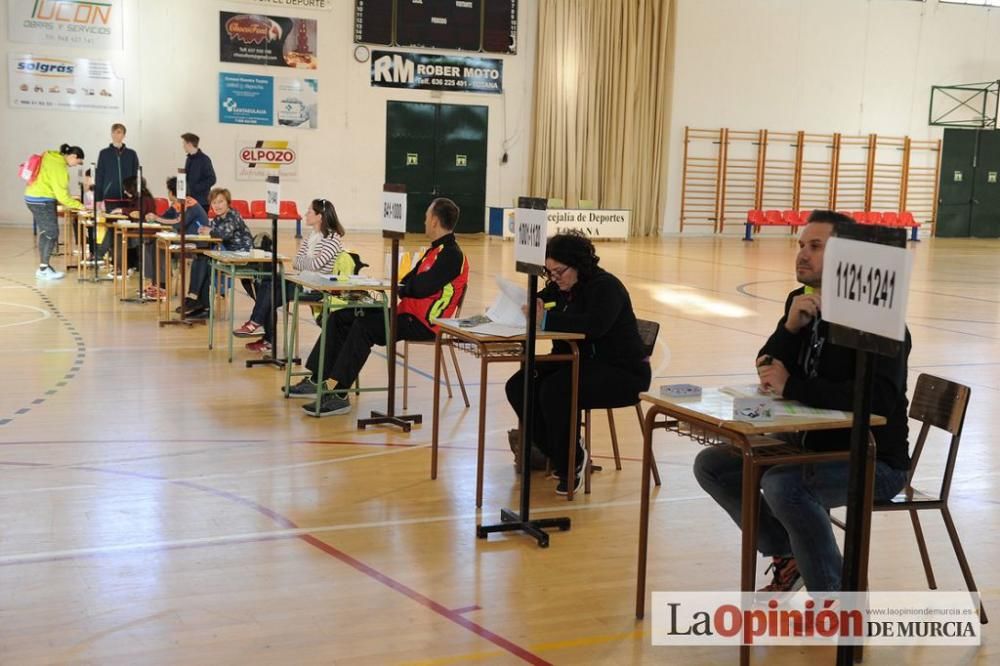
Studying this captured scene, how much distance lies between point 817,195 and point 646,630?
21.0 meters

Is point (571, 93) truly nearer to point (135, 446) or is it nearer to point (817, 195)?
point (817, 195)

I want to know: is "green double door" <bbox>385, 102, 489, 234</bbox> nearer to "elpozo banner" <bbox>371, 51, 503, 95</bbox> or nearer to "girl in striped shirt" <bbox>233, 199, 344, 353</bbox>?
"elpozo banner" <bbox>371, 51, 503, 95</bbox>

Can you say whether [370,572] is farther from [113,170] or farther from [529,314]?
[113,170]

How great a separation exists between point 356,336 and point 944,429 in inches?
141

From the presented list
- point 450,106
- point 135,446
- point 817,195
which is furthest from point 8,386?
point 817,195

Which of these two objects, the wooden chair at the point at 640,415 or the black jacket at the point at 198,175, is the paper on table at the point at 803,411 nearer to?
the wooden chair at the point at 640,415

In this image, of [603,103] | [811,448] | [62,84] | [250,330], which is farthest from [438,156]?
[811,448]

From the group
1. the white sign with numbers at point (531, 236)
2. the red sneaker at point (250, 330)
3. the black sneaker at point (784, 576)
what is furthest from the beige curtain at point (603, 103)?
the black sneaker at point (784, 576)

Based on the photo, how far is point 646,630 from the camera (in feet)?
11.1

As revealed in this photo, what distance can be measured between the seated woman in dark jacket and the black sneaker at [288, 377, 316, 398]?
2.13 metres

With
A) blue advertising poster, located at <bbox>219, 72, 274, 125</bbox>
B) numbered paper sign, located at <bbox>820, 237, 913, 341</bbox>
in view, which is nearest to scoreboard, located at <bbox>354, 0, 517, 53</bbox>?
blue advertising poster, located at <bbox>219, 72, 274, 125</bbox>

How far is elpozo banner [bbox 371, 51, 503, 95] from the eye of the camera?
1934 centimetres

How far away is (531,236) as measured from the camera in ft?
13.3

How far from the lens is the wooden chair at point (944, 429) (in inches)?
136
